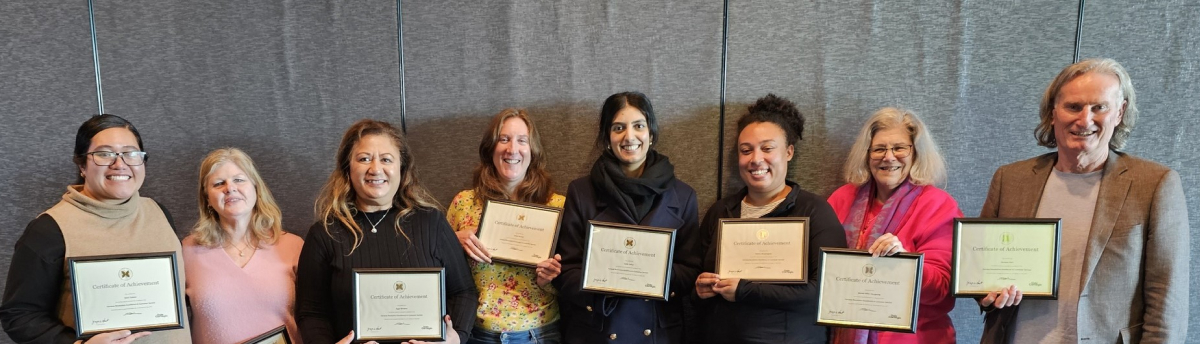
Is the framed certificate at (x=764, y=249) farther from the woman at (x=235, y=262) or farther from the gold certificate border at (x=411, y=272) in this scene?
the woman at (x=235, y=262)

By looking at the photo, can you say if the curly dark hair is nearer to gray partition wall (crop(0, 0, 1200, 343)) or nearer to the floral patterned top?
gray partition wall (crop(0, 0, 1200, 343))

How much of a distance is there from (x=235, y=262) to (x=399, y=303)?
30.7 inches

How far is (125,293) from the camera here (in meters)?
2.19

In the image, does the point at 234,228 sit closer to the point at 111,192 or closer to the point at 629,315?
the point at 111,192

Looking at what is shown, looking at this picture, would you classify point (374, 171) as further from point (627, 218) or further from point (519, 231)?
point (627, 218)

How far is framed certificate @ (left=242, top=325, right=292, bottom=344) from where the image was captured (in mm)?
2271

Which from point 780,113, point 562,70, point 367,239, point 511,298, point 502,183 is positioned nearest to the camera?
point 367,239

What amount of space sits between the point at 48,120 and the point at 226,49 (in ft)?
3.09

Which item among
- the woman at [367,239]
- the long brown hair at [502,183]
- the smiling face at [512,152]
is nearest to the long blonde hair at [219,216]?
the woman at [367,239]

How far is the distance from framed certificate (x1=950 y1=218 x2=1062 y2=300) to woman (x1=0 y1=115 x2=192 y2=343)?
2.84 m

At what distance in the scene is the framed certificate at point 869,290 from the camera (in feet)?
7.28

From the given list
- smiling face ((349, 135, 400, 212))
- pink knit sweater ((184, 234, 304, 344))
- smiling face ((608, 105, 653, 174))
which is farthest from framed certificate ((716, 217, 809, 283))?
pink knit sweater ((184, 234, 304, 344))

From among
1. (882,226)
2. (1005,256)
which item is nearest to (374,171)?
(882,226)

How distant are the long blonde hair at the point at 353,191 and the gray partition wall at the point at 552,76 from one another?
66cm
